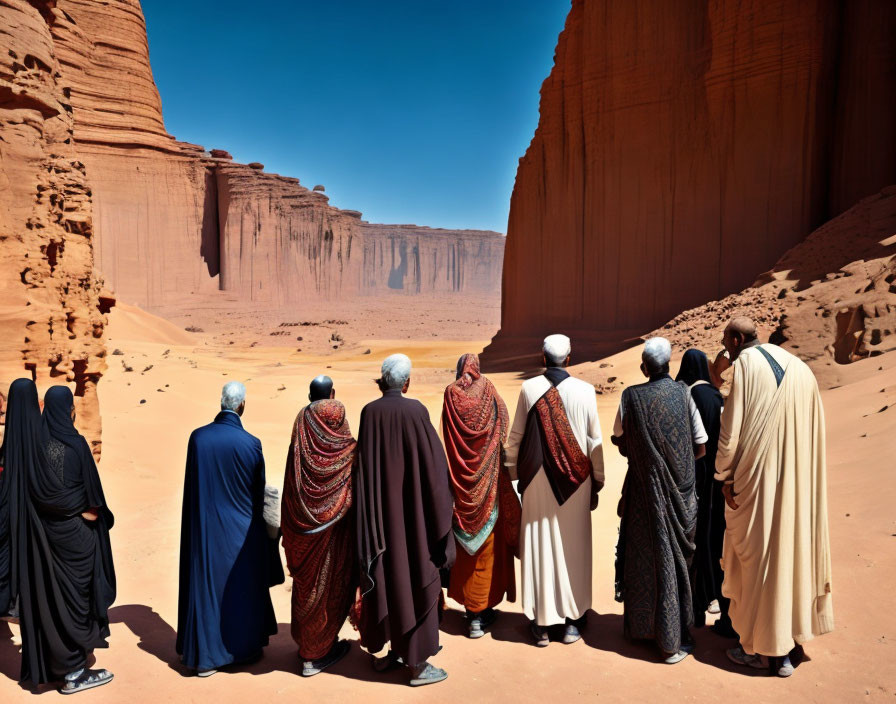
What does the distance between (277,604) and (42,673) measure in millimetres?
1578

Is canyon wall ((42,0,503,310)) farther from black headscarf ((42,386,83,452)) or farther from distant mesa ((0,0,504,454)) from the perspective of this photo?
black headscarf ((42,386,83,452))

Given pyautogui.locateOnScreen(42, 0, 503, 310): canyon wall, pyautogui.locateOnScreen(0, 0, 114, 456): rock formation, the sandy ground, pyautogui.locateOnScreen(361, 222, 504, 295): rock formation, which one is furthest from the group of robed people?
pyautogui.locateOnScreen(361, 222, 504, 295): rock formation

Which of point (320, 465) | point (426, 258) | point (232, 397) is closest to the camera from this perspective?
point (320, 465)

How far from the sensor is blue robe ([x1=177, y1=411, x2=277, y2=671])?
11.2ft

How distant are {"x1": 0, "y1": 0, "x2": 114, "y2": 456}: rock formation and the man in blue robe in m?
3.48

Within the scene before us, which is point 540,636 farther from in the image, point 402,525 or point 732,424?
point 732,424

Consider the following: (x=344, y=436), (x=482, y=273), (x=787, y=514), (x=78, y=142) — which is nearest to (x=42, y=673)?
(x=344, y=436)

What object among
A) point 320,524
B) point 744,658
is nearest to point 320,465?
point 320,524

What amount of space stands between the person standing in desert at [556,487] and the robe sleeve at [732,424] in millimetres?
661

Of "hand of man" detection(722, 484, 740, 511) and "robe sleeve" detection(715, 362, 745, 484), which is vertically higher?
"robe sleeve" detection(715, 362, 745, 484)

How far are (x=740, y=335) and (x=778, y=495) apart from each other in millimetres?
818

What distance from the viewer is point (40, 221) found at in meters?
6.26

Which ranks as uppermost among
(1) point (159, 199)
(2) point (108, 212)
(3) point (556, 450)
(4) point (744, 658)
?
(1) point (159, 199)

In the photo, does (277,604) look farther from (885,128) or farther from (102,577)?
(885,128)
